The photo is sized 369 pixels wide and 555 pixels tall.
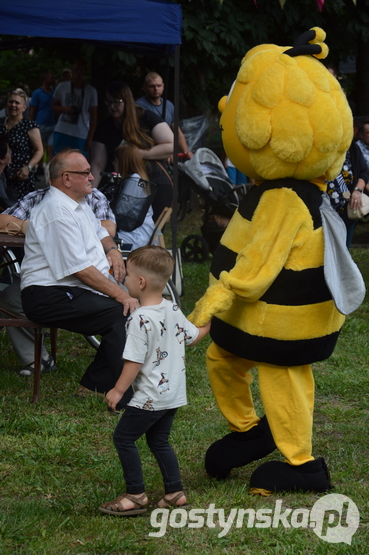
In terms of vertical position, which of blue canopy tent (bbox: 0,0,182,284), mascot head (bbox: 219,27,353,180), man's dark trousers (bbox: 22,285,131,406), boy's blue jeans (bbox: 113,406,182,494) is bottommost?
man's dark trousers (bbox: 22,285,131,406)

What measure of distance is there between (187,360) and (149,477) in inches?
86.5

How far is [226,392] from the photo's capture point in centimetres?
373

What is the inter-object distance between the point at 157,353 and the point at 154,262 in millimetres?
377

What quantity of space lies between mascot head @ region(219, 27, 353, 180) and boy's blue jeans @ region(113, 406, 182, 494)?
1170mm

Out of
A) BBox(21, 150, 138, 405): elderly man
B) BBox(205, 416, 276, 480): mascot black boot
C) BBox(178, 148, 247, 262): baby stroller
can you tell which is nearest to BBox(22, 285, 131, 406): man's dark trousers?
BBox(21, 150, 138, 405): elderly man

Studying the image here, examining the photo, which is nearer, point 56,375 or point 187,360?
point 56,375

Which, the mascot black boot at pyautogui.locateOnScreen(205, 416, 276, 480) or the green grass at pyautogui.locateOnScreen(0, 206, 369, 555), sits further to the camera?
the mascot black boot at pyautogui.locateOnScreen(205, 416, 276, 480)

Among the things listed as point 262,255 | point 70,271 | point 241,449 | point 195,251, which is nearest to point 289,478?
point 241,449

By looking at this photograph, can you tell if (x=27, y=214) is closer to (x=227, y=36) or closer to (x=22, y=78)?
(x=227, y=36)

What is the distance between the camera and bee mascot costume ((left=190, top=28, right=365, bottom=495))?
334cm

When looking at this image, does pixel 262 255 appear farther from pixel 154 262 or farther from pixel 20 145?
pixel 20 145

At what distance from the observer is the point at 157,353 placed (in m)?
3.24

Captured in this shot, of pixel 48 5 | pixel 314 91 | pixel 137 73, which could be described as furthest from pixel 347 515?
pixel 137 73

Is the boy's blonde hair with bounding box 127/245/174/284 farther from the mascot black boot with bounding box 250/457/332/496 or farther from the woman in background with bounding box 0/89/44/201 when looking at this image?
the woman in background with bounding box 0/89/44/201
